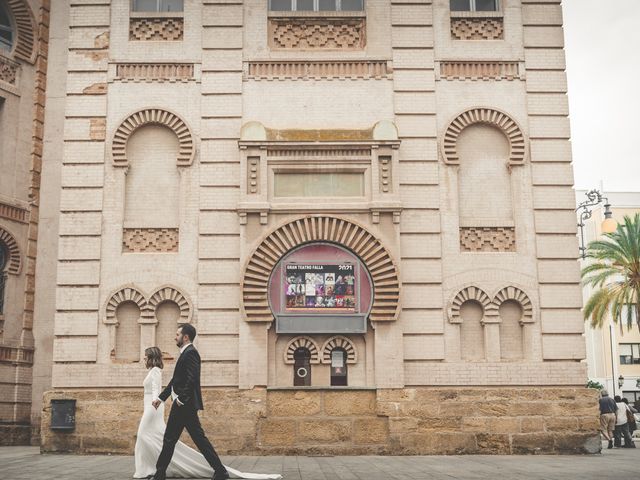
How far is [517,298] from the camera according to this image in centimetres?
1773

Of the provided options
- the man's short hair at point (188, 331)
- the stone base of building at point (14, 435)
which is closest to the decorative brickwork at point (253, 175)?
the man's short hair at point (188, 331)

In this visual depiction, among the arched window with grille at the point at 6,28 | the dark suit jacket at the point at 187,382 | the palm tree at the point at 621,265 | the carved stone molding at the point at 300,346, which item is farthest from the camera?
the palm tree at the point at 621,265

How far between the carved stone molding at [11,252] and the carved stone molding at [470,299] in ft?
36.8

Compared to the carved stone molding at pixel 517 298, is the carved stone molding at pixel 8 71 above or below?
above

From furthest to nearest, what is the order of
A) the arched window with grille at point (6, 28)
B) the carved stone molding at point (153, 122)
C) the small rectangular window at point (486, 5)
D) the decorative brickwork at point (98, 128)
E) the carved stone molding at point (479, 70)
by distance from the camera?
the arched window with grille at point (6, 28) < the small rectangular window at point (486, 5) < the carved stone molding at point (479, 70) < the decorative brickwork at point (98, 128) < the carved stone molding at point (153, 122)

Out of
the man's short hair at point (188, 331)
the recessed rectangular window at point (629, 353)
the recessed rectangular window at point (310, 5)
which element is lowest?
the man's short hair at point (188, 331)

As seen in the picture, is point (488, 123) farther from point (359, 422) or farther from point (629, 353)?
point (629, 353)

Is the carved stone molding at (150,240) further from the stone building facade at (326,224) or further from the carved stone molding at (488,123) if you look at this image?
the carved stone molding at (488,123)

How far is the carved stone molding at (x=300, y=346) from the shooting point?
17.2 meters

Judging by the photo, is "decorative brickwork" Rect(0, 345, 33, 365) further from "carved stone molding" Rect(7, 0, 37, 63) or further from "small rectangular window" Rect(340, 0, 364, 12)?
"small rectangular window" Rect(340, 0, 364, 12)

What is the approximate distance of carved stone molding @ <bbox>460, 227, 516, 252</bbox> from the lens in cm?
1806

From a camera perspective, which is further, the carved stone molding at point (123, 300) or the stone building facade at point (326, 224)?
the carved stone molding at point (123, 300)

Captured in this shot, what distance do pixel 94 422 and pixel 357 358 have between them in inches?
231

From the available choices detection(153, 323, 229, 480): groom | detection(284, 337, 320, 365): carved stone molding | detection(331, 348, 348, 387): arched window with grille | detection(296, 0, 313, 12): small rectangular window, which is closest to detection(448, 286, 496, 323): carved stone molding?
detection(331, 348, 348, 387): arched window with grille
